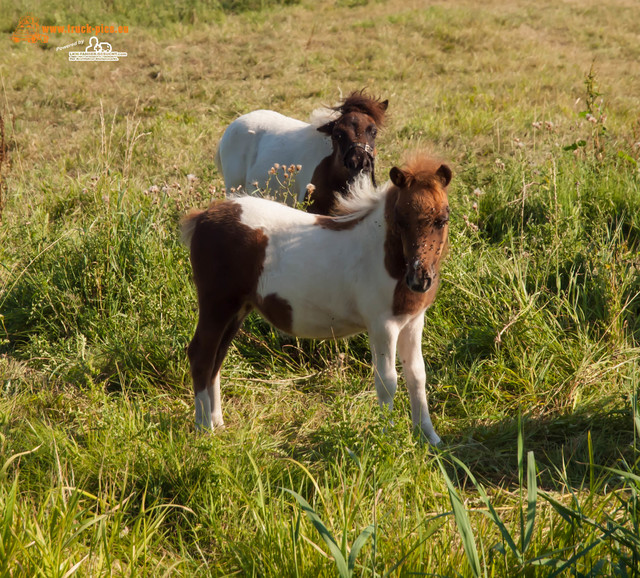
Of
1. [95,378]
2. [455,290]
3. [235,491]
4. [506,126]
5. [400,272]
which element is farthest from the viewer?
[506,126]

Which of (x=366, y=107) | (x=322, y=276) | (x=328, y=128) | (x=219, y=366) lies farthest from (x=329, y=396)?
(x=366, y=107)

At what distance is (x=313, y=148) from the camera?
242 inches

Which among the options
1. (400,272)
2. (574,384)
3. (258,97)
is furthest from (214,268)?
(258,97)

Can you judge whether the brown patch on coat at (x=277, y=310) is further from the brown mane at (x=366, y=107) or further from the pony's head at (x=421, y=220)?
the brown mane at (x=366, y=107)

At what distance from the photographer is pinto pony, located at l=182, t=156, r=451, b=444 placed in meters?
3.37

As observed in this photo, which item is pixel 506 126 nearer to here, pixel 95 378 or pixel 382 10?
pixel 95 378

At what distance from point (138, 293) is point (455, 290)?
237 cm

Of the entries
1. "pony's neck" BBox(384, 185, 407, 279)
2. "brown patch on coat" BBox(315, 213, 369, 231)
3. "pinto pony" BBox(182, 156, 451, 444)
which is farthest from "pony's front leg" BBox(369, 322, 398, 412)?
"brown patch on coat" BBox(315, 213, 369, 231)

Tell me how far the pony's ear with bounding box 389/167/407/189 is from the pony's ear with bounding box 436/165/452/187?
18 cm

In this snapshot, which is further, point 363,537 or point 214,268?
point 214,268

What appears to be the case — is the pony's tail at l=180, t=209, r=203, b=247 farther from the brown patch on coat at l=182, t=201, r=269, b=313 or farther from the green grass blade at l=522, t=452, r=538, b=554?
the green grass blade at l=522, t=452, r=538, b=554

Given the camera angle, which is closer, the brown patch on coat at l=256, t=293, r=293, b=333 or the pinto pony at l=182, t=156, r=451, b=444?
the pinto pony at l=182, t=156, r=451, b=444

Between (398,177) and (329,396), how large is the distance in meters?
1.65

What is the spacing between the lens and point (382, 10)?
17.8 metres
